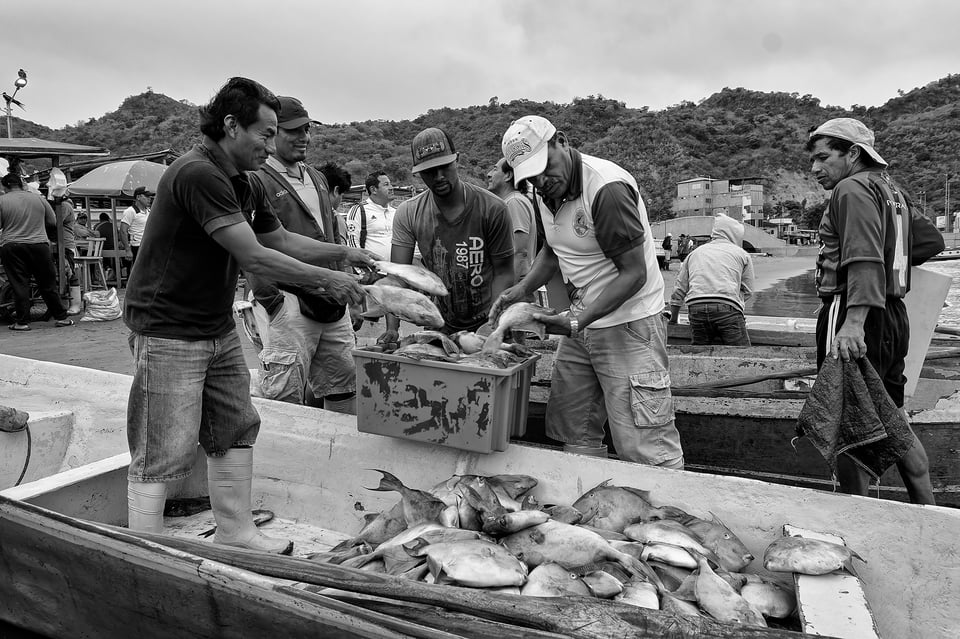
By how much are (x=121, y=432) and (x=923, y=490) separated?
495 cm

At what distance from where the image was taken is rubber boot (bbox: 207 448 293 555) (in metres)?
3.40

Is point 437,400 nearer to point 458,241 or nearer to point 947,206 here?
point 458,241

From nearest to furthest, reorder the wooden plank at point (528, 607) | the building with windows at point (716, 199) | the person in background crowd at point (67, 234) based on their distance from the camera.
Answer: the wooden plank at point (528, 607), the person in background crowd at point (67, 234), the building with windows at point (716, 199)

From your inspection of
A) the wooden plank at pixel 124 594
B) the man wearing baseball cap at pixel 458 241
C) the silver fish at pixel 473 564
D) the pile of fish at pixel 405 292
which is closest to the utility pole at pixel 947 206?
the man wearing baseball cap at pixel 458 241

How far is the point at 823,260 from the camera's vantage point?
12.4 ft

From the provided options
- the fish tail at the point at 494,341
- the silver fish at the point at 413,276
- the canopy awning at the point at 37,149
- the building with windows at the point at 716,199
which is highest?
the building with windows at the point at 716,199

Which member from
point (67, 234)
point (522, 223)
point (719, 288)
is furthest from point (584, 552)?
point (67, 234)

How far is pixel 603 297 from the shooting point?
11.4 ft

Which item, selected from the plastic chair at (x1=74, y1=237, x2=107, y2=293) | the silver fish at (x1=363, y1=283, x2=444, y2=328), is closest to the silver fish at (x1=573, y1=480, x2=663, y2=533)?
the silver fish at (x1=363, y1=283, x2=444, y2=328)

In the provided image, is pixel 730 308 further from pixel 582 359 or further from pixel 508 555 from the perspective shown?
pixel 508 555

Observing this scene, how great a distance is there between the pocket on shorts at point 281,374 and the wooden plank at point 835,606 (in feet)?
→ 10.2

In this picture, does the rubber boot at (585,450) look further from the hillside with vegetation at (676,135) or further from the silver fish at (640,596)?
the hillside with vegetation at (676,135)

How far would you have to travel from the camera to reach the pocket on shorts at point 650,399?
11.8 feet

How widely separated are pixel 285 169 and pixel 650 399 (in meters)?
2.76
